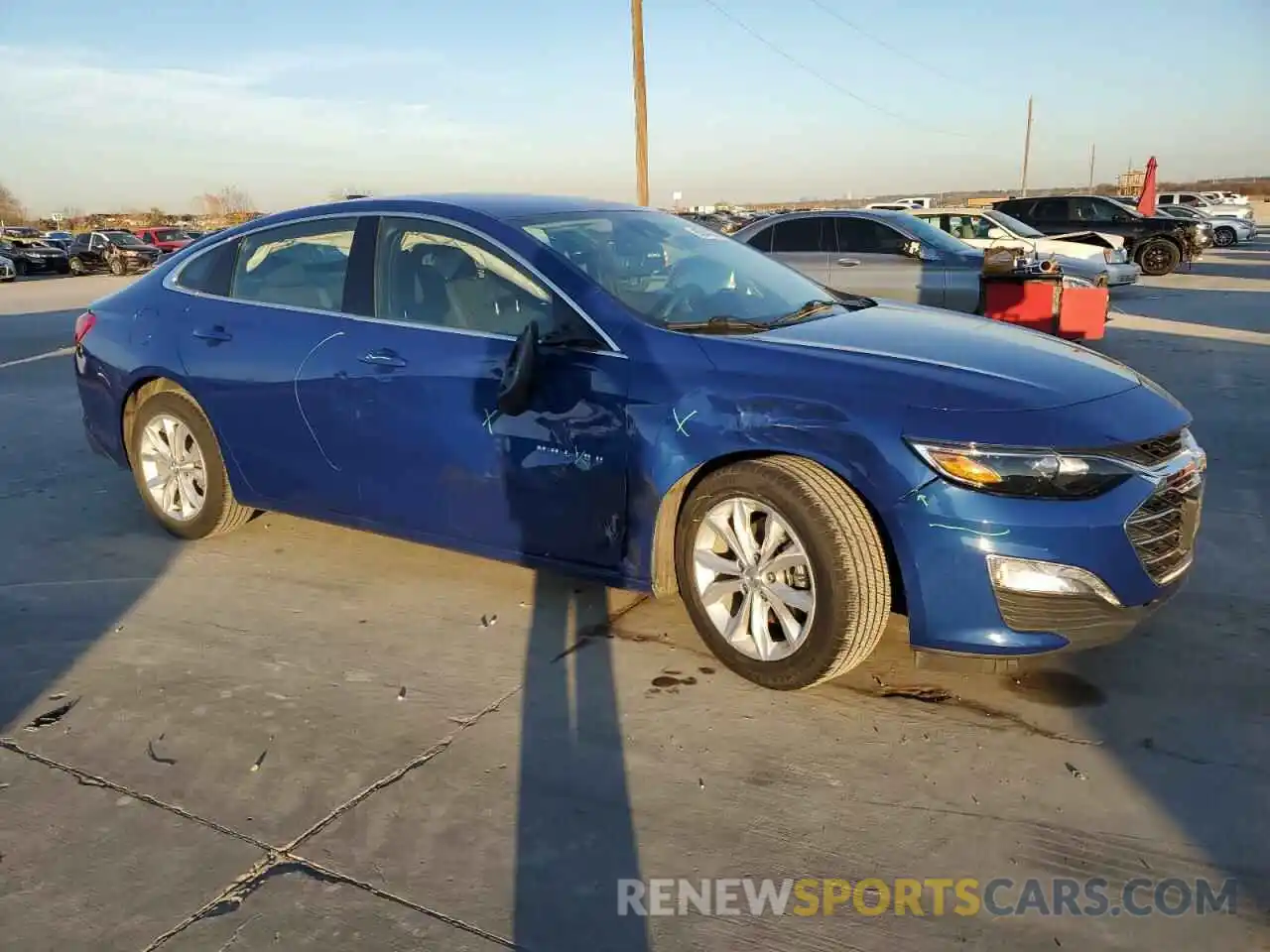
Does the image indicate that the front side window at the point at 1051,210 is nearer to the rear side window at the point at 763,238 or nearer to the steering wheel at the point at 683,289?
the rear side window at the point at 763,238

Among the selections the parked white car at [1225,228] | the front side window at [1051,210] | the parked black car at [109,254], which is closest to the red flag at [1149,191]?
the front side window at [1051,210]

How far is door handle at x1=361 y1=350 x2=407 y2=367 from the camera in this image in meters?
3.96

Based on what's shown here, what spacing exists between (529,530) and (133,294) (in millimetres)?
2708

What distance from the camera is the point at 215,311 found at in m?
4.68

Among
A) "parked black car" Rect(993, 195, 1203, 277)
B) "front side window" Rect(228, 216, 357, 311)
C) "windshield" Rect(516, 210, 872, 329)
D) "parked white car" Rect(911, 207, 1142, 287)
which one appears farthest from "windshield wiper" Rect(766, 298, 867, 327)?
"parked black car" Rect(993, 195, 1203, 277)

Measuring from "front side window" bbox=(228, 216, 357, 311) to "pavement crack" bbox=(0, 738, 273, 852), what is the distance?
6.57ft

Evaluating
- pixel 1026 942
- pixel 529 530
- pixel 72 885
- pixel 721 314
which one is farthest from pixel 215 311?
pixel 1026 942

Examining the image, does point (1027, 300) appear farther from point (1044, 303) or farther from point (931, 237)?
point (931, 237)

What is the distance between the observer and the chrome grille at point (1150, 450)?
10.0 ft

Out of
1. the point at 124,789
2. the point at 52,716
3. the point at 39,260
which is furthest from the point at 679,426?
the point at 39,260

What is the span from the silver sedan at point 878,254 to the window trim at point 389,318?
5912mm

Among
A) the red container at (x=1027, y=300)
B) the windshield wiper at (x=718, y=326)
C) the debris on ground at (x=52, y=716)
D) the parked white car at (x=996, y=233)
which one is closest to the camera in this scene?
the debris on ground at (x=52, y=716)

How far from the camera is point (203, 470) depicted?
190 inches

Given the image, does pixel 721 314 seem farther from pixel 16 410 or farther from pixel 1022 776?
pixel 16 410
